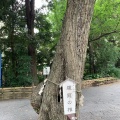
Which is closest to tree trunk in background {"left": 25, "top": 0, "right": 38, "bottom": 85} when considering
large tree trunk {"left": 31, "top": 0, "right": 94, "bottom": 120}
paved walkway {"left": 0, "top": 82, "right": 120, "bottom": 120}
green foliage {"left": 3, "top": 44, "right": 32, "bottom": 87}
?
green foliage {"left": 3, "top": 44, "right": 32, "bottom": 87}

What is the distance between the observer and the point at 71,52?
12.0ft

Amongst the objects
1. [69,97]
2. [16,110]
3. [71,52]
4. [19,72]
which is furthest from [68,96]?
[19,72]

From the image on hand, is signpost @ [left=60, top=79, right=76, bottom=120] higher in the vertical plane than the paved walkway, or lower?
higher

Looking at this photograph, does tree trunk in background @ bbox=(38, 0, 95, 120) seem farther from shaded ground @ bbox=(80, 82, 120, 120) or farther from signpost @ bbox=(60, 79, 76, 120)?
shaded ground @ bbox=(80, 82, 120, 120)

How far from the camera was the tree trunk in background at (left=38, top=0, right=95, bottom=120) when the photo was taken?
3635 millimetres

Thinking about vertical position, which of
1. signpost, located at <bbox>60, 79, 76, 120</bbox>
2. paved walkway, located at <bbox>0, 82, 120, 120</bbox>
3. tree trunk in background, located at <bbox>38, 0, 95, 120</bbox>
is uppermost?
tree trunk in background, located at <bbox>38, 0, 95, 120</bbox>

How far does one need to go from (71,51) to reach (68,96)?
0.77m

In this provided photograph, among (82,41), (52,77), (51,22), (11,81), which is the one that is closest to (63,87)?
(52,77)

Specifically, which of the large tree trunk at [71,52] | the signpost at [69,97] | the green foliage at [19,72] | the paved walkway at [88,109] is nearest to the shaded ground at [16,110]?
the paved walkway at [88,109]

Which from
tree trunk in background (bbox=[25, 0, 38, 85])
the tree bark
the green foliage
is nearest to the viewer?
the green foliage

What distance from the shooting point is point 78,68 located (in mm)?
3695

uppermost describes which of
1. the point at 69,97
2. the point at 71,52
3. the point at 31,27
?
the point at 31,27

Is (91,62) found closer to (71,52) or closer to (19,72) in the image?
(19,72)

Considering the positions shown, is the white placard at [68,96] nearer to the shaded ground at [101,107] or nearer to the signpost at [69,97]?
the signpost at [69,97]
